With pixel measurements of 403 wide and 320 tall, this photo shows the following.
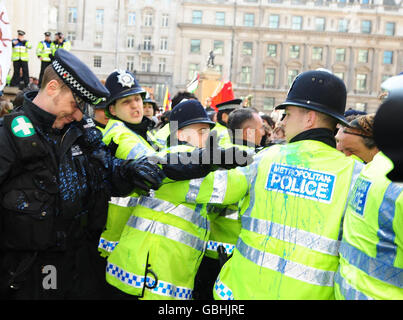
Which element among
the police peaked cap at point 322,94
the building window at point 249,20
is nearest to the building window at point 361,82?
the building window at point 249,20

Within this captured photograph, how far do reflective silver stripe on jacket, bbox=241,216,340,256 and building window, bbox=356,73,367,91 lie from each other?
55.3 m

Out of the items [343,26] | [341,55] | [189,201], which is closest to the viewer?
[189,201]

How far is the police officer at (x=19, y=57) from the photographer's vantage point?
1280 centimetres

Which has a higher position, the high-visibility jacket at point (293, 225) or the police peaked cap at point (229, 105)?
the police peaked cap at point (229, 105)

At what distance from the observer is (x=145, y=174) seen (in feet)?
7.43

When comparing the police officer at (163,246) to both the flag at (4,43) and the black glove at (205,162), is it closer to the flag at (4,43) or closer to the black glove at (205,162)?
the black glove at (205,162)

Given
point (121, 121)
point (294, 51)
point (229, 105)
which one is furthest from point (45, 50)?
point (294, 51)

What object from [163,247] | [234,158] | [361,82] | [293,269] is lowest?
[163,247]

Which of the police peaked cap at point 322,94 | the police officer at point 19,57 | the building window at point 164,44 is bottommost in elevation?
the police peaked cap at point 322,94

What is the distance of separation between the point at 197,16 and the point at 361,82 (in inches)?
908

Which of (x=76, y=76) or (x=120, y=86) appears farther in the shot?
(x=120, y=86)

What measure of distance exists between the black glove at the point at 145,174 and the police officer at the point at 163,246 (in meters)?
0.11

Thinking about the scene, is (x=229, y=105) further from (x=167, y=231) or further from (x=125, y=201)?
(x=167, y=231)

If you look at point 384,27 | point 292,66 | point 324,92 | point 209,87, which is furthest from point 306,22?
point 324,92
